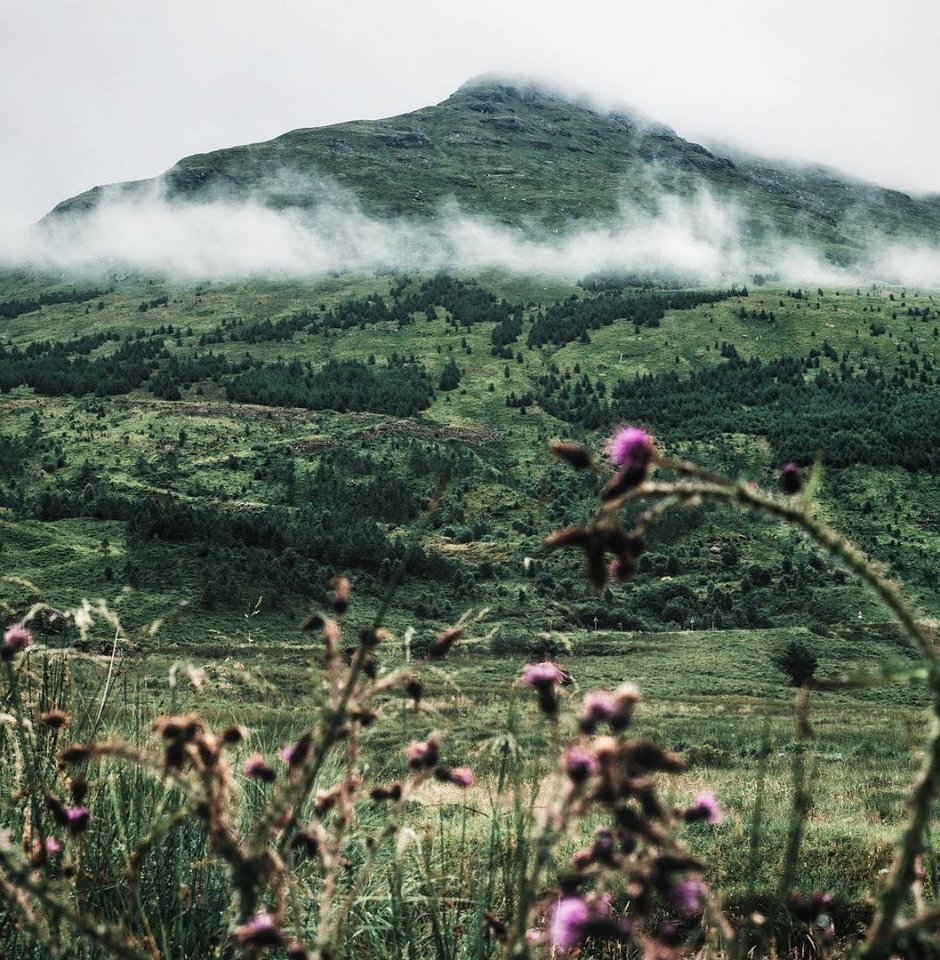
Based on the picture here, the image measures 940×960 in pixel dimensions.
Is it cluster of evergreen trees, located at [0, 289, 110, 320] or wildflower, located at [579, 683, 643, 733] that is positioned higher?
cluster of evergreen trees, located at [0, 289, 110, 320]

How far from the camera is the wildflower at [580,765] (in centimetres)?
101

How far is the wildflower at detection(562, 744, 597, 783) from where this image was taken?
101 centimetres

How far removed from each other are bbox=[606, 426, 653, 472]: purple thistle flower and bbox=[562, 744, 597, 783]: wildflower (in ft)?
1.25

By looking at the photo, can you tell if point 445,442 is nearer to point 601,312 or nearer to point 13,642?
point 601,312

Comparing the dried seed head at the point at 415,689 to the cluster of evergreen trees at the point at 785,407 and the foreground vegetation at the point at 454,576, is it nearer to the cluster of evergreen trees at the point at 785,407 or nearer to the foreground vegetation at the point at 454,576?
the foreground vegetation at the point at 454,576

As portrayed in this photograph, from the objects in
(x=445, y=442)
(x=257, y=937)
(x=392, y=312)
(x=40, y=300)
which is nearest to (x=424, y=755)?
(x=257, y=937)

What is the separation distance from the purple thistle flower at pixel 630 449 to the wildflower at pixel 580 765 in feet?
1.25

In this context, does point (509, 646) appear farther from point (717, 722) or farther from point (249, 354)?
point (249, 354)

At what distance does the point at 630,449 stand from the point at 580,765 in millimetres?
424

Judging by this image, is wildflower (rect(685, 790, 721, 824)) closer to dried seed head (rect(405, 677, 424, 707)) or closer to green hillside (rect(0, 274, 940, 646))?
dried seed head (rect(405, 677, 424, 707))

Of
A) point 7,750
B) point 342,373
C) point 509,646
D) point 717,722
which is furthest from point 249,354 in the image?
point 7,750

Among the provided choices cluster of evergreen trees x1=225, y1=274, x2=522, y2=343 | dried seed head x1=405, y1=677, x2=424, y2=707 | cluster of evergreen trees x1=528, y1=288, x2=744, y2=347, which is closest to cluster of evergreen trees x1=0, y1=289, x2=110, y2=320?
cluster of evergreen trees x1=225, y1=274, x2=522, y2=343

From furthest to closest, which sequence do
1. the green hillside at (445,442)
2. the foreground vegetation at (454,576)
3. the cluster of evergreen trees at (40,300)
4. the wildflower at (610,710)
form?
the cluster of evergreen trees at (40,300) → the green hillside at (445,442) → the foreground vegetation at (454,576) → the wildflower at (610,710)

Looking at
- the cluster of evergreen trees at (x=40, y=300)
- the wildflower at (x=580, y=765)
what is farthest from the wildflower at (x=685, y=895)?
the cluster of evergreen trees at (x=40, y=300)
